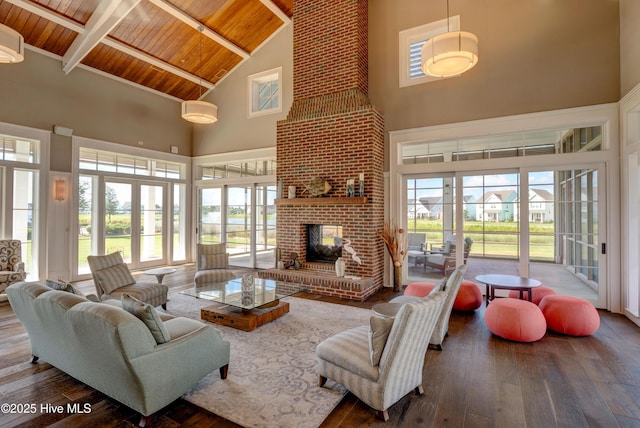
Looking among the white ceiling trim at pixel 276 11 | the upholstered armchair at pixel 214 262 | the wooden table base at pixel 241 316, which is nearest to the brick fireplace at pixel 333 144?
the white ceiling trim at pixel 276 11

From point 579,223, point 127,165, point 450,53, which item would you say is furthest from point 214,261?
point 579,223

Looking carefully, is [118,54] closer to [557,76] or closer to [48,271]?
[48,271]

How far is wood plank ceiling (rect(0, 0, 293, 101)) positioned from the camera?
562 cm

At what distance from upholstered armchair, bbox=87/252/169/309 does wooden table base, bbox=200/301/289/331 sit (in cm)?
79

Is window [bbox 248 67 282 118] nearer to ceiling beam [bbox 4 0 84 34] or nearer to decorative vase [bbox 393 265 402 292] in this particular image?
ceiling beam [bbox 4 0 84 34]

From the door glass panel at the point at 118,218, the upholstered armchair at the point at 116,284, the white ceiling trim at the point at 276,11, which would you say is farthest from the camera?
the door glass panel at the point at 118,218

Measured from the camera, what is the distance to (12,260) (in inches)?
221

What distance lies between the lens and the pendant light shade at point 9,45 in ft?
12.1

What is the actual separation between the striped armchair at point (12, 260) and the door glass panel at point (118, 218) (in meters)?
1.74

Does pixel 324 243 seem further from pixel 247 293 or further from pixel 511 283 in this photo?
pixel 511 283

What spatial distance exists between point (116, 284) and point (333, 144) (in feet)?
13.9

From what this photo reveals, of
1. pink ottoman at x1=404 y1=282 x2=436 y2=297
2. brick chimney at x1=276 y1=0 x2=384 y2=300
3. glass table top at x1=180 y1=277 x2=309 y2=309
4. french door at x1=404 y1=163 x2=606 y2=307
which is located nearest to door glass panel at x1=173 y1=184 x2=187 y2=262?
brick chimney at x1=276 y1=0 x2=384 y2=300

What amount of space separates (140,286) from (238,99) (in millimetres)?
5528

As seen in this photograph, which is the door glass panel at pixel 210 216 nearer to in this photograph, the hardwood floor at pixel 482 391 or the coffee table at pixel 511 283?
the hardwood floor at pixel 482 391
